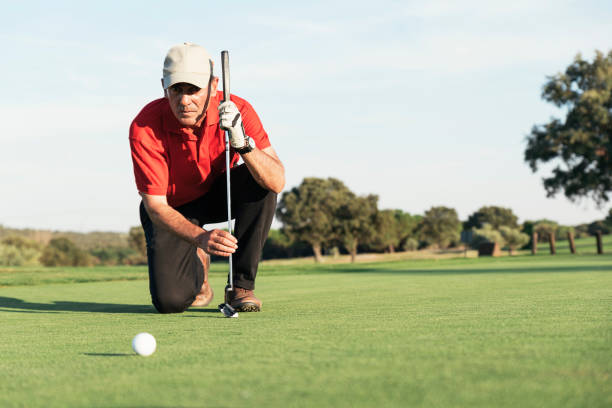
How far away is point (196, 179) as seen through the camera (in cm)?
566

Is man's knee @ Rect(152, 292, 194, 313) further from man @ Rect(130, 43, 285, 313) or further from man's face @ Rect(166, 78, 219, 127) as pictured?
man's face @ Rect(166, 78, 219, 127)

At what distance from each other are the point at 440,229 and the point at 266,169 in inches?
2830

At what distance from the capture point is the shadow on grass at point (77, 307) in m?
6.00

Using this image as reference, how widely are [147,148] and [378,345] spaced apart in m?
2.95

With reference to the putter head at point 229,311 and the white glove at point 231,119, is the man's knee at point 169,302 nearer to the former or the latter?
the putter head at point 229,311

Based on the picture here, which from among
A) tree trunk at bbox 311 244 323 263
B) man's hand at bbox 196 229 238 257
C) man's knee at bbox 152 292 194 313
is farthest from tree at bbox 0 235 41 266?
man's hand at bbox 196 229 238 257

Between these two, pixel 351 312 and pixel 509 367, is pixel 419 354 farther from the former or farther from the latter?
pixel 351 312

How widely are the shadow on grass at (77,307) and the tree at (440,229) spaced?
69818 mm

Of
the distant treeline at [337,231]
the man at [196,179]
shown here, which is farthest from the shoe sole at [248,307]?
the distant treeline at [337,231]

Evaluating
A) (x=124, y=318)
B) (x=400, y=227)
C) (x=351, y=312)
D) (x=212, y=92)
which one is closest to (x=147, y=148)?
(x=212, y=92)

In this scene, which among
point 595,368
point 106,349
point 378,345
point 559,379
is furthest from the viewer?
point 106,349

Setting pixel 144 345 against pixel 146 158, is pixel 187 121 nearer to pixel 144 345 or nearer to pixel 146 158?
pixel 146 158

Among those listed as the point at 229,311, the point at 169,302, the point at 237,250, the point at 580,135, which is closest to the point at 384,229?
the point at 580,135

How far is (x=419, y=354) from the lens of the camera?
2604 mm
